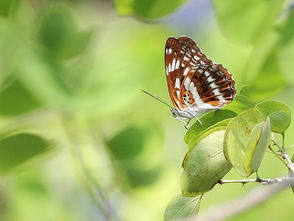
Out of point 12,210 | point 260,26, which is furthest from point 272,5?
point 12,210

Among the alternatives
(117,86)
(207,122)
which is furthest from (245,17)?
(207,122)

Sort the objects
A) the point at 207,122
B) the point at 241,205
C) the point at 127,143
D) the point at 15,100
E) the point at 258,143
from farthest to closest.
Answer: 1. the point at 127,143
2. the point at 15,100
3. the point at 207,122
4. the point at 258,143
5. the point at 241,205

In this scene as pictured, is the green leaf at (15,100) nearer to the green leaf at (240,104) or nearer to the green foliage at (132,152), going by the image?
the green foliage at (132,152)

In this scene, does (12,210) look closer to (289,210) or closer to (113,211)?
(113,211)

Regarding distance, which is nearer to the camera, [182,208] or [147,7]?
[182,208]

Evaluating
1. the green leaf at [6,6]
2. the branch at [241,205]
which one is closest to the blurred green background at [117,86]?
the green leaf at [6,6]

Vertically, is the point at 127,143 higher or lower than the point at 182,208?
higher

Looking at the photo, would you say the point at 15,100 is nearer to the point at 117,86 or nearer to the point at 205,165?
the point at 117,86
